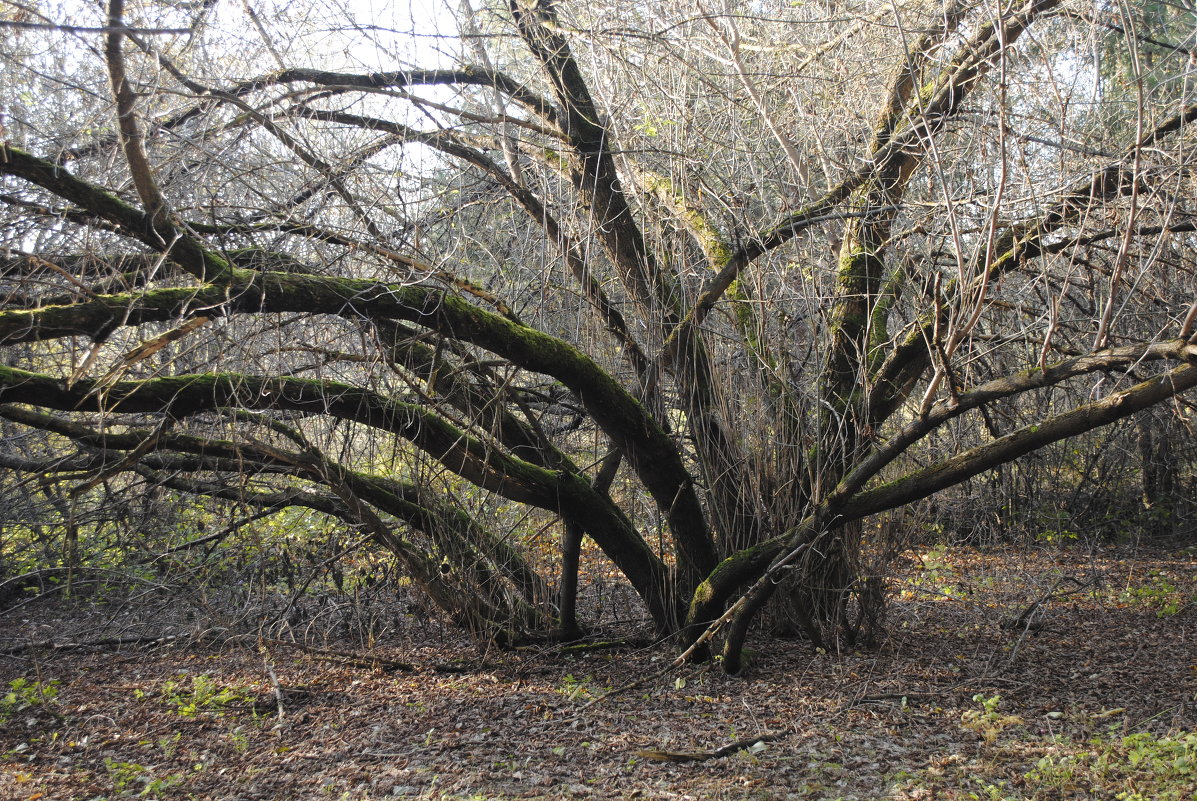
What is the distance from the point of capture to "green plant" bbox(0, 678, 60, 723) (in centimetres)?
504

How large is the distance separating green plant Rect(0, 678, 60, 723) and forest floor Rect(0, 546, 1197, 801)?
0.05ft

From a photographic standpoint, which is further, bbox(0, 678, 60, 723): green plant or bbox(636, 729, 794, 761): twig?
bbox(0, 678, 60, 723): green plant

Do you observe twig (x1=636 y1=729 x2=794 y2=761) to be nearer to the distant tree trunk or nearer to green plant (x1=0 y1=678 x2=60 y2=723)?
the distant tree trunk

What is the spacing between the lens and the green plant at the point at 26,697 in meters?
5.04

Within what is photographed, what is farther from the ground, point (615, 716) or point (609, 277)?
point (609, 277)

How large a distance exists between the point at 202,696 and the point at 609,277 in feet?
11.6

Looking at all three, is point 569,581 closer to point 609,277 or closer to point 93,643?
point 609,277

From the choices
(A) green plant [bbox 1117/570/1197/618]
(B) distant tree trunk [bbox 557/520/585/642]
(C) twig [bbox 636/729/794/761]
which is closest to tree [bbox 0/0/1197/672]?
(B) distant tree trunk [bbox 557/520/585/642]

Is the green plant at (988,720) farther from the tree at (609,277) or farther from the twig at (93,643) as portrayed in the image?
the twig at (93,643)

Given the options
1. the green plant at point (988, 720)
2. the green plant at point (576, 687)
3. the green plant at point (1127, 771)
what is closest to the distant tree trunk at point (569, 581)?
the green plant at point (576, 687)

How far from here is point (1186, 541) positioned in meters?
9.30

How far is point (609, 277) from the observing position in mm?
5660

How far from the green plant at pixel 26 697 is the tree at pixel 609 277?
52.1 inches

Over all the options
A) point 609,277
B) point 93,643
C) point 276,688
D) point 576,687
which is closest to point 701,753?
point 576,687
